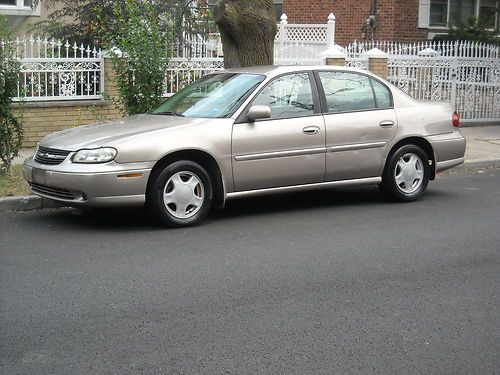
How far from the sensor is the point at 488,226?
823 centimetres

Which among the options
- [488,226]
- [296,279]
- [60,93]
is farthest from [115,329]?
[60,93]

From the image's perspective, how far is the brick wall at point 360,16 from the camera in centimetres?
2081

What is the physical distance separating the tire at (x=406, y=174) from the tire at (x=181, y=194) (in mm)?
2340

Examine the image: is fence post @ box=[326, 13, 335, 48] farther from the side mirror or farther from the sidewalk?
the side mirror

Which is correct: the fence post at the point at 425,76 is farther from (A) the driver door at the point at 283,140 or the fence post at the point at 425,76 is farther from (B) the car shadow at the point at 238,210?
(A) the driver door at the point at 283,140

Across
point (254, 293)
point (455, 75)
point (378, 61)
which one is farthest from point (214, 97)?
point (455, 75)

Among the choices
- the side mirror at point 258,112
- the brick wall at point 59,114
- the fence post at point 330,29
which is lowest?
the brick wall at point 59,114

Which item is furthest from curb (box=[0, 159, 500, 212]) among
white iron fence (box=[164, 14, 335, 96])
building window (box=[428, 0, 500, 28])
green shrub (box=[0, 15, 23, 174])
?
building window (box=[428, 0, 500, 28])

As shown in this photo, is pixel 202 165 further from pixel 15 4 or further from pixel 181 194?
pixel 15 4

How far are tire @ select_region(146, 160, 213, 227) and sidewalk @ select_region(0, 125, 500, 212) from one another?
5.65ft

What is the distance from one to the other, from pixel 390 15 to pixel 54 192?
1479 centimetres

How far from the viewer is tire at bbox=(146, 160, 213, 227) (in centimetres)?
774

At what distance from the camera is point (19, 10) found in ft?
61.0

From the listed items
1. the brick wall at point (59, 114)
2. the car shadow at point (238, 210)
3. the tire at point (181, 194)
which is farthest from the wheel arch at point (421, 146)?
the brick wall at point (59, 114)
